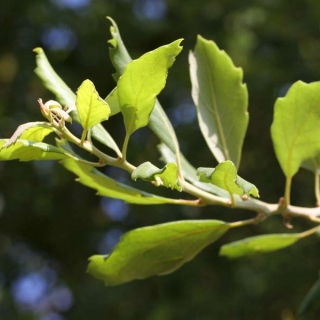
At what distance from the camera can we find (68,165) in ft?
3.07

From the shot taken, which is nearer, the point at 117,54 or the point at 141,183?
the point at 117,54

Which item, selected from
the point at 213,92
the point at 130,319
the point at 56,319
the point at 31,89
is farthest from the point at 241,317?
the point at 213,92

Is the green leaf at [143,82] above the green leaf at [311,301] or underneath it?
above

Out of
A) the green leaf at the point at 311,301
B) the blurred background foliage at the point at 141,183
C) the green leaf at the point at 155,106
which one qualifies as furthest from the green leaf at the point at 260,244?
the blurred background foliage at the point at 141,183

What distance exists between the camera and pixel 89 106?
768 mm

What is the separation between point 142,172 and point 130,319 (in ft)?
11.2

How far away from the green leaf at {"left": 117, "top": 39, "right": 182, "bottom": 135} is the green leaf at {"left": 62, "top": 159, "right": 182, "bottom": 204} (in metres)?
0.10

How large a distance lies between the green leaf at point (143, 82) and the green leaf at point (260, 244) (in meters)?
0.34

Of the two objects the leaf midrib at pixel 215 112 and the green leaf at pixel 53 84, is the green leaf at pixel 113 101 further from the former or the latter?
the leaf midrib at pixel 215 112

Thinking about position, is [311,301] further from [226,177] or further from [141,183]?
[141,183]

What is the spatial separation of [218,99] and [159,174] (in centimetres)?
36

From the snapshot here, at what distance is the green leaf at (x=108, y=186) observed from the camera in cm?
93

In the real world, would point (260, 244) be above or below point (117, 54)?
below

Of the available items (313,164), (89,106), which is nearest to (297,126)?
(313,164)
